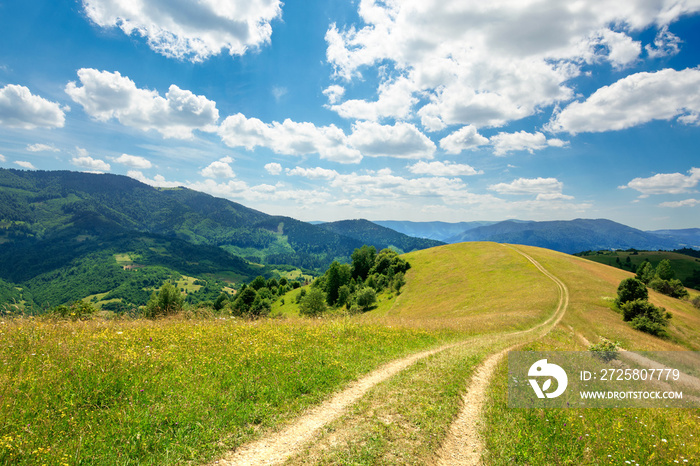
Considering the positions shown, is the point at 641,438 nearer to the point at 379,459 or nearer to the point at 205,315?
the point at 379,459

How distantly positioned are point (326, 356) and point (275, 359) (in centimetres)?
242

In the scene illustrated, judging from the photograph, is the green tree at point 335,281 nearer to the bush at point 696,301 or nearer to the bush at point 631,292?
the bush at point 631,292

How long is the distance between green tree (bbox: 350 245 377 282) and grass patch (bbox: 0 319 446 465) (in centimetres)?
9401

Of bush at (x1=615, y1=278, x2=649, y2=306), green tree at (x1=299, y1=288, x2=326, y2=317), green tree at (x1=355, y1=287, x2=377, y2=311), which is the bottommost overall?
green tree at (x1=355, y1=287, x2=377, y2=311)

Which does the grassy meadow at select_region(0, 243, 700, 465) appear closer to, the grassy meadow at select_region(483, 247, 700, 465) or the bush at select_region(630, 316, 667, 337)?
the grassy meadow at select_region(483, 247, 700, 465)

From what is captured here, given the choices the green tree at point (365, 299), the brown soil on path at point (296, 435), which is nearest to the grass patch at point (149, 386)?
the brown soil on path at point (296, 435)

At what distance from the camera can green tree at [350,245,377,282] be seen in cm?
10731

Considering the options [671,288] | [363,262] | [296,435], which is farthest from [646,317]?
[363,262]

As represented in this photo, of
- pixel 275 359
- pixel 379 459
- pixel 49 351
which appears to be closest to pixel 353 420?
pixel 379 459

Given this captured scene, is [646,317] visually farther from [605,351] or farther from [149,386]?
[149,386]

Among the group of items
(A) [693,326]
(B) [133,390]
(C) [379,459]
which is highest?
(B) [133,390]

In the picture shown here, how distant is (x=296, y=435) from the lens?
734 cm

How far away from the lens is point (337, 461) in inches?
251

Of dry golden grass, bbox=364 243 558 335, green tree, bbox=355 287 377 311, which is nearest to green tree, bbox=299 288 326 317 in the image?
dry golden grass, bbox=364 243 558 335
